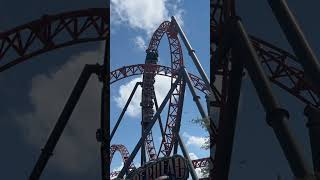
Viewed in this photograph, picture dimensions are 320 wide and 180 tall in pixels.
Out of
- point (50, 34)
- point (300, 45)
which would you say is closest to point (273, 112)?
point (300, 45)

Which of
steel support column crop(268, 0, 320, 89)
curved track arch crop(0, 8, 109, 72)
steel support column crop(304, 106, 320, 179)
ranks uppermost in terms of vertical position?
curved track arch crop(0, 8, 109, 72)

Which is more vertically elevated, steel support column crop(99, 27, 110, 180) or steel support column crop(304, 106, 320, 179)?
steel support column crop(99, 27, 110, 180)

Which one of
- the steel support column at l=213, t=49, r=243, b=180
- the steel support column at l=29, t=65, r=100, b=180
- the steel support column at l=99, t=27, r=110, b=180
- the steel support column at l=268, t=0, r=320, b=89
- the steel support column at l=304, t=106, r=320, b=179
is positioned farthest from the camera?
the steel support column at l=99, t=27, r=110, b=180

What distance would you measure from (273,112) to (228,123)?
2441 mm

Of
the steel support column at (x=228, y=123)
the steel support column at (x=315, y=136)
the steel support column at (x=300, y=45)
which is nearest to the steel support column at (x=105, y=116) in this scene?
the steel support column at (x=228, y=123)

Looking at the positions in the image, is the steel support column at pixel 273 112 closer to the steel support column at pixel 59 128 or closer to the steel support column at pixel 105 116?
the steel support column at pixel 105 116

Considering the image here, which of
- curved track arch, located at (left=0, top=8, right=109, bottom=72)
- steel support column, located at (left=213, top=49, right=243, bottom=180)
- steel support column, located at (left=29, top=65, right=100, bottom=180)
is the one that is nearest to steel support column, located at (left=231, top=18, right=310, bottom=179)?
steel support column, located at (left=213, top=49, right=243, bottom=180)

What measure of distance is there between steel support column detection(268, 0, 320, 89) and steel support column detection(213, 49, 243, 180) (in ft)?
5.33

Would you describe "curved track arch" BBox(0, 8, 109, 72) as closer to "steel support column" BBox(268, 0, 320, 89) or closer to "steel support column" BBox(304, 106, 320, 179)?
"steel support column" BBox(268, 0, 320, 89)

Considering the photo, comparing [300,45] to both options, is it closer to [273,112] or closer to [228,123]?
[273,112]

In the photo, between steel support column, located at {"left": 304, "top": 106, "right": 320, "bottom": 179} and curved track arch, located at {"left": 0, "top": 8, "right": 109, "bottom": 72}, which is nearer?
steel support column, located at {"left": 304, "top": 106, "right": 320, "bottom": 179}

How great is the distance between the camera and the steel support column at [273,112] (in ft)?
21.4

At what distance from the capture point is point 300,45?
7.69 meters

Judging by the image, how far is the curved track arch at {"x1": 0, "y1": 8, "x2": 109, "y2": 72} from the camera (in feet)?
45.2
